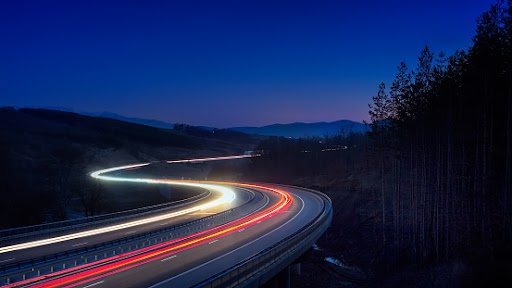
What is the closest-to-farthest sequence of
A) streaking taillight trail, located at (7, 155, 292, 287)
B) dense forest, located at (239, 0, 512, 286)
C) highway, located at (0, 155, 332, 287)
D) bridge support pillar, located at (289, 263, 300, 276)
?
1. streaking taillight trail, located at (7, 155, 292, 287)
2. highway, located at (0, 155, 332, 287)
3. dense forest, located at (239, 0, 512, 286)
4. bridge support pillar, located at (289, 263, 300, 276)

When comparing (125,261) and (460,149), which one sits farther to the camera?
(460,149)

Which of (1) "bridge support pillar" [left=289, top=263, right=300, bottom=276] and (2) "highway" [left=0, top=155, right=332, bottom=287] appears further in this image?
(1) "bridge support pillar" [left=289, top=263, right=300, bottom=276]

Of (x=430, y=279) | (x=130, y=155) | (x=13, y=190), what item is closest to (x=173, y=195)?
(x=13, y=190)

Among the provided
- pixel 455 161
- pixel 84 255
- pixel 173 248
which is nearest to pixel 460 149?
pixel 455 161

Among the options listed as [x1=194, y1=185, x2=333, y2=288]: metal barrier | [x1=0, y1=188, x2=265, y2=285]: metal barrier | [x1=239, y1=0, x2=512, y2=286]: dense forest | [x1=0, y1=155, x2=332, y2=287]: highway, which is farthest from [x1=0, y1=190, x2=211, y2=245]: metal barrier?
[x1=239, y1=0, x2=512, y2=286]: dense forest

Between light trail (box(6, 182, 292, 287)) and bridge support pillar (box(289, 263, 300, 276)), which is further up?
light trail (box(6, 182, 292, 287))

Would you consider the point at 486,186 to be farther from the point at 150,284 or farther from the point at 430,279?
the point at 150,284

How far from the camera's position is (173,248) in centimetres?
2725

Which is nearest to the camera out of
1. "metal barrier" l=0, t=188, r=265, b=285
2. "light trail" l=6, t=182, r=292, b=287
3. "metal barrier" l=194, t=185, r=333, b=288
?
"metal barrier" l=194, t=185, r=333, b=288

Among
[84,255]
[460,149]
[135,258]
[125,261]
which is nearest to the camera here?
[125,261]

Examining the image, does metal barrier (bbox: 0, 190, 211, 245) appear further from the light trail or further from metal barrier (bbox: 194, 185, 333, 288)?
metal barrier (bbox: 194, 185, 333, 288)

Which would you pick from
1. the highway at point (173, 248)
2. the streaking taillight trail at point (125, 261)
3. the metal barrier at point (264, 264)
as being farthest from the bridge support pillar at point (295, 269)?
the metal barrier at point (264, 264)

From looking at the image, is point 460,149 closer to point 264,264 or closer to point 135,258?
point 264,264

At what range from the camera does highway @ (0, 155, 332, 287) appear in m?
19.9
